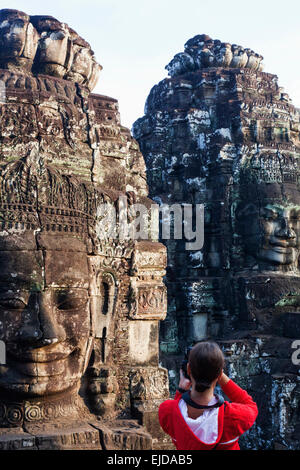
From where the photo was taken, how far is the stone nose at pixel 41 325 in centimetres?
425

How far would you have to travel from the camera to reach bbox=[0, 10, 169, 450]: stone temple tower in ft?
14.3

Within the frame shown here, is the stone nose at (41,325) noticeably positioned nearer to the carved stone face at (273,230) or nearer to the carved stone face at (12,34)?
the carved stone face at (12,34)

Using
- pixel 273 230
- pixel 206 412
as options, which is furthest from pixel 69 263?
pixel 273 230

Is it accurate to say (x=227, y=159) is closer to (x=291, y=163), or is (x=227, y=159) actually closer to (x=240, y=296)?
(x=291, y=163)

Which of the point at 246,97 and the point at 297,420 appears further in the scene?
the point at 246,97

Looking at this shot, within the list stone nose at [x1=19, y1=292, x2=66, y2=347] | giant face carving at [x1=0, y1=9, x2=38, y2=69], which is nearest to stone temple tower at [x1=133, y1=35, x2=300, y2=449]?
stone nose at [x1=19, y1=292, x2=66, y2=347]

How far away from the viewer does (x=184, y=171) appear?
12.1 meters

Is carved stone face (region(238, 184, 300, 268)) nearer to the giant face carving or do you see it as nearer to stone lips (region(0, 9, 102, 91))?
stone lips (region(0, 9, 102, 91))

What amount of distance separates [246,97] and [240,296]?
15.1ft

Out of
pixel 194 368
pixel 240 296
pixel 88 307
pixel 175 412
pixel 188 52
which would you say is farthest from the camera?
pixel 188 52

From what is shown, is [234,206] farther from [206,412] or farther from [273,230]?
[206,412]

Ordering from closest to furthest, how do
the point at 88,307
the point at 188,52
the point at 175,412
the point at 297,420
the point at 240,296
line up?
the point at 175,412 → the point at 88,307 → the point at 297,420 → the point at 240,296 → the point at 188,52

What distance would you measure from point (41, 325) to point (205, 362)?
2019mm
